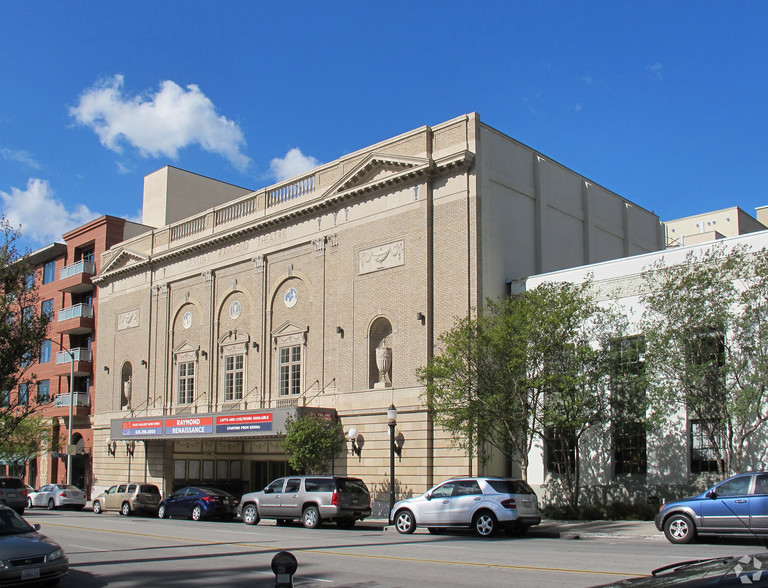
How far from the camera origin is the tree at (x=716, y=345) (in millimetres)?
22250

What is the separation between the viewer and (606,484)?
27000 millimetres

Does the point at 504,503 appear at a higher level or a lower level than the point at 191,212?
lower

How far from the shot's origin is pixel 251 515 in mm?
28203

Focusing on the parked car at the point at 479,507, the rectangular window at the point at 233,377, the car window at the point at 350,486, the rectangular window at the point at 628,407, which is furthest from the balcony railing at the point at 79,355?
the rectangular window at the point at 628,407

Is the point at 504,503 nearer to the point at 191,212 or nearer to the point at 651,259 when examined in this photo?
the point at 651,259

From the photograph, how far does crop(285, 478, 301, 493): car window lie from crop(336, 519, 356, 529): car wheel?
174 cm

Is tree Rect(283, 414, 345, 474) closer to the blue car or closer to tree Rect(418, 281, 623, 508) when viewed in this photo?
tree Rect(418, 281, 623, 508)

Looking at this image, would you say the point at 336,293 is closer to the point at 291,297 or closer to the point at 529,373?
the point at 291,297

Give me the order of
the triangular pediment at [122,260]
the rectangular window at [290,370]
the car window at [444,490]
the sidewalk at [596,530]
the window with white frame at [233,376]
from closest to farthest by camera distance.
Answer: the sidewalk at [596,530]
the car window at [444,490]
the rectangular window at [290,370]
the window with white frame at [233,376]
the triangular pediment at [122,260]

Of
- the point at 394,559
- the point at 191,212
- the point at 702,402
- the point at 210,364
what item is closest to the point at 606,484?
the point at 702,402

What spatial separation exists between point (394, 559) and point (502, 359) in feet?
37.2

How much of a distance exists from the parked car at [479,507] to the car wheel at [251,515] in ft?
24.2

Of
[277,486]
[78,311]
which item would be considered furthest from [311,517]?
[78,311]

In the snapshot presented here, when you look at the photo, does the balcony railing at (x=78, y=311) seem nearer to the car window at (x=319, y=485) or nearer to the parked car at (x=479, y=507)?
the car window at (x=319, y=485)
